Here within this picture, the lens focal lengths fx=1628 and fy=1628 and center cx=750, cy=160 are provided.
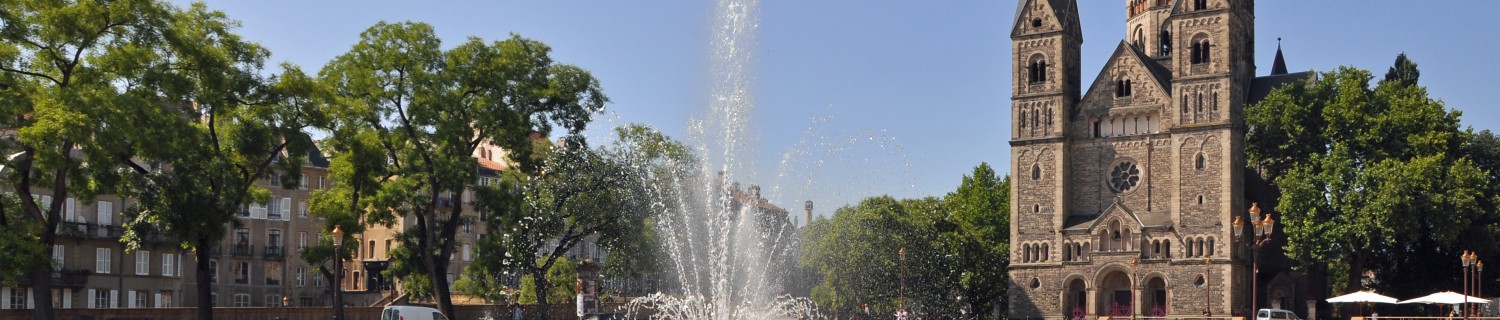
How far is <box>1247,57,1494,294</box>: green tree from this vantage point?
214 ft

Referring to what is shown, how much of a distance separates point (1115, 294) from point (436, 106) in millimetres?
35767

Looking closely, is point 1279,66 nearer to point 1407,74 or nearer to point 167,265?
point 1407,74

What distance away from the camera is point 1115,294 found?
74.4 meters

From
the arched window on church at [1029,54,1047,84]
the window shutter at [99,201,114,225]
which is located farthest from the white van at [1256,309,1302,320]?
the window shutter at [99,201,114,225]

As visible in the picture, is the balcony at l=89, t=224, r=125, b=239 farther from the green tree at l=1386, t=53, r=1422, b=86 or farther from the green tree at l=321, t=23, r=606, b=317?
the green tree at l=1386, t=53, r=1422, b=86

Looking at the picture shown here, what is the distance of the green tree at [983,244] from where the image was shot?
84.1 m

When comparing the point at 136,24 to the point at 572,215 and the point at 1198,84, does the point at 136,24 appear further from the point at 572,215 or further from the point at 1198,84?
the point at 1198,84

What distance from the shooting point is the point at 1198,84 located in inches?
2815

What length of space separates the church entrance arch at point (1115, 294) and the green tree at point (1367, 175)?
25.0 feet

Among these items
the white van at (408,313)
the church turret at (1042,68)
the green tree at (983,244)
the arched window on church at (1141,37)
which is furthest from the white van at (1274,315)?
the arched window on church at (1141,37)

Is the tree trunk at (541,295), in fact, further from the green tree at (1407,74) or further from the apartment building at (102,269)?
the green tree at (1407,74)

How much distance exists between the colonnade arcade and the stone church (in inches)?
2.8

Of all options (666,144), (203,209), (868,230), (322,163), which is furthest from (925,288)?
(203,209)

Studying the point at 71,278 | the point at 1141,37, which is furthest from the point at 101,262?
the point at 1141,37
